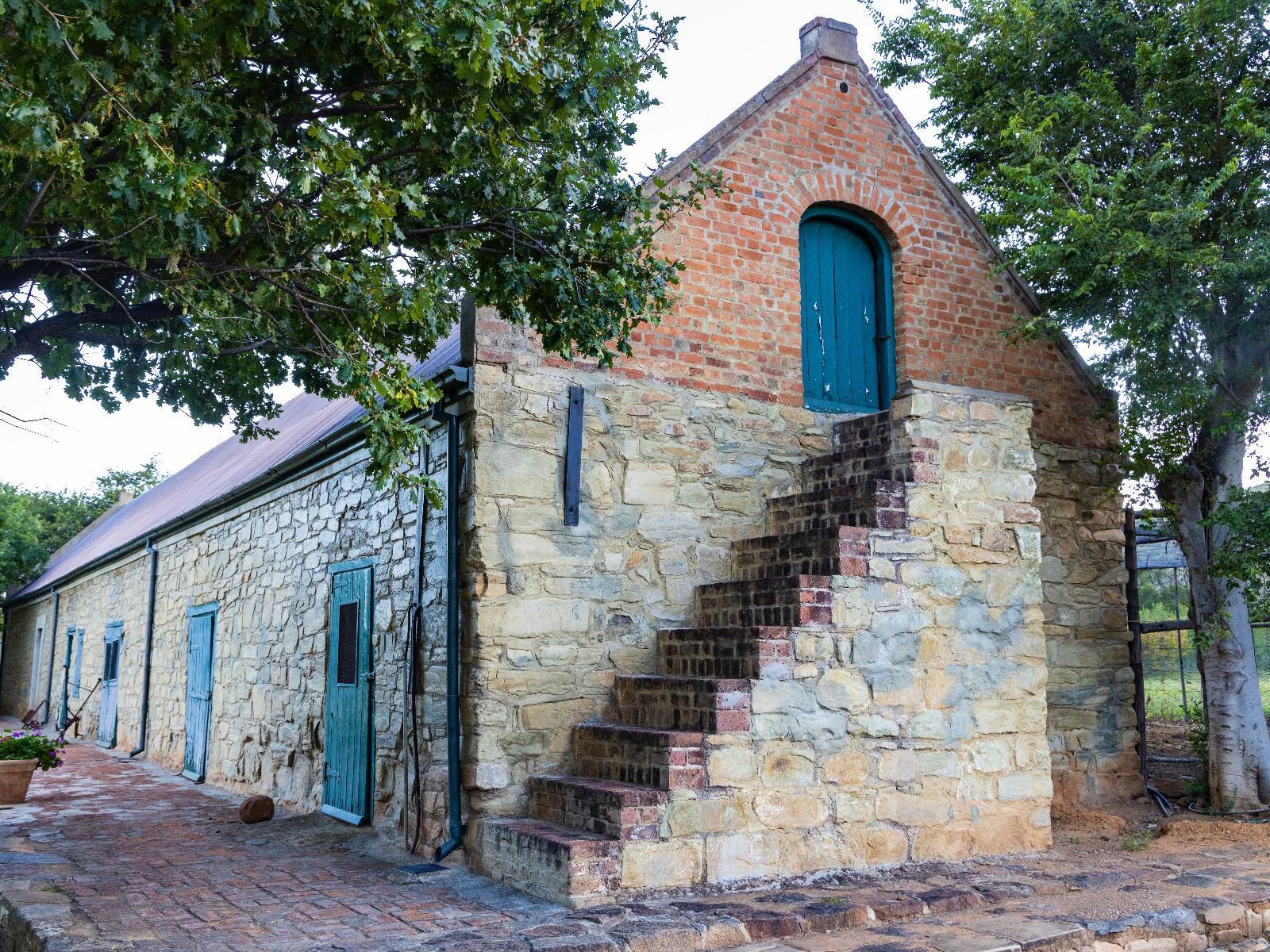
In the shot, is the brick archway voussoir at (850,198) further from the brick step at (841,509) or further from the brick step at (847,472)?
the brick step at (841,509)

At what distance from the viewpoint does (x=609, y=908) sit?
17.9 feet

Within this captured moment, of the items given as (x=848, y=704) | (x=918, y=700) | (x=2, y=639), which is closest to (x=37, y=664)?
(x=2, y=639)

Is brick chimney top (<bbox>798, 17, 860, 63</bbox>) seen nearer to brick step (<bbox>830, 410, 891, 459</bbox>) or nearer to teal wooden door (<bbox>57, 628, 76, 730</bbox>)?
brick step (<bbox>830, 410, 891, 459</bbox>)

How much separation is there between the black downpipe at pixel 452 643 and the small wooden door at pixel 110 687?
464 inches

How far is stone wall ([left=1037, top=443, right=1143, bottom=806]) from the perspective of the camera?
8.92m

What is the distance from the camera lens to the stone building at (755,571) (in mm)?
6324

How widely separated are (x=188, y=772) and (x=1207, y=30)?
12.3 m

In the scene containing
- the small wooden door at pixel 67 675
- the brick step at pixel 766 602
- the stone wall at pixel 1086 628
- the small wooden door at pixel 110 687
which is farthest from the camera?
the small wooden door at pixel 67 675

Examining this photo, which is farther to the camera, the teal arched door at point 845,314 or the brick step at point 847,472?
the teal arched door at point 845,314

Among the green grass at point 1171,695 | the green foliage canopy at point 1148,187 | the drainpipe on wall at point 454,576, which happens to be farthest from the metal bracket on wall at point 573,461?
the green grass at point 1171,695

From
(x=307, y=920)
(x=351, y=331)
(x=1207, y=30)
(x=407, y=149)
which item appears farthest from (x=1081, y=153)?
(x=307, y=920)

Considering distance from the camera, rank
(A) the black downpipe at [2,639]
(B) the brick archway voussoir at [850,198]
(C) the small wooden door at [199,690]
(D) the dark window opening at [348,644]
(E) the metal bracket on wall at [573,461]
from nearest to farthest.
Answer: (E) the metal bracket on wall at [573,461] < (D) the dark window opening at [348,644] < (B) the brick archway voussoir at [850,198] < (C) the small wooden door at [199,690] < (A) the black downpipe at [2,639]

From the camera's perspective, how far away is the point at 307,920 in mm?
5469

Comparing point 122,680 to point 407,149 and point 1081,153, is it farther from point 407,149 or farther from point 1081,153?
point 1081,153
